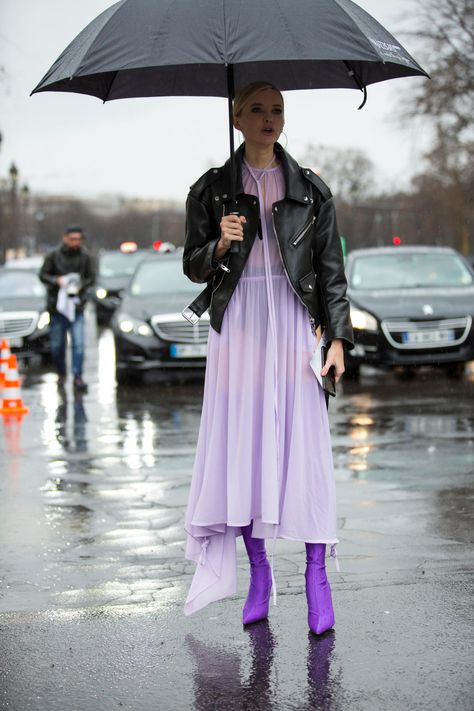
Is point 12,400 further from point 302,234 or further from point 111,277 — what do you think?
point 111,277

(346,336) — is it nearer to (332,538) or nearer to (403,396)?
(332,538)

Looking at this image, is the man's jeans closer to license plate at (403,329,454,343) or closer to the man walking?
the man walking

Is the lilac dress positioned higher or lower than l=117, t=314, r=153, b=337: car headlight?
higher

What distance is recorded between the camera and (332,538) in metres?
4.63

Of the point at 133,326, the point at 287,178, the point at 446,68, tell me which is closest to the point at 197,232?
the point at 287,178

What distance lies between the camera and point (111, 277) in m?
31.1

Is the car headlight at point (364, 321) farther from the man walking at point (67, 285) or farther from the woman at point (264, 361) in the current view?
the woman at point (264, 361)

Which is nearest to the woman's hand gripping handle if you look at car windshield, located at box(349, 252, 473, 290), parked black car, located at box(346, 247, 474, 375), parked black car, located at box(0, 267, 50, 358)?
parked black car, located at box(346, 247, 474, 375)

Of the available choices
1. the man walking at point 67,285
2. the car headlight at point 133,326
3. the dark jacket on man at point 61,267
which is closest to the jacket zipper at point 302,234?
the car headlight at point 133,326

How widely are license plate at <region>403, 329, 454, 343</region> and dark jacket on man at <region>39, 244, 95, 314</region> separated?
158 inches

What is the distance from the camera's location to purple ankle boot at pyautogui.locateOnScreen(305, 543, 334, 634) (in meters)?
4.54

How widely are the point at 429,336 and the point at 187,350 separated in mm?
2776

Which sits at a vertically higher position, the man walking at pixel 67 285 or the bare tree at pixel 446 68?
the bare tree at pixel 446 68

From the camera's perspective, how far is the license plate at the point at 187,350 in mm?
14211
